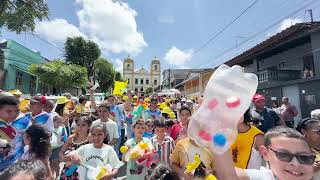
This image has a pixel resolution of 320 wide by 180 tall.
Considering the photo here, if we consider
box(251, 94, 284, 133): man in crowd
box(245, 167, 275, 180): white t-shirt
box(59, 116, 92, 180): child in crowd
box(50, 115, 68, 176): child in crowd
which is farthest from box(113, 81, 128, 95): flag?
box(245, 167, 275, 180): white t-shirt

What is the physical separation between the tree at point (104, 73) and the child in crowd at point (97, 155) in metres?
53.7

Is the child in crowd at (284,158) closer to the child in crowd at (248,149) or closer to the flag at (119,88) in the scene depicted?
the child in crowd at (248,149)

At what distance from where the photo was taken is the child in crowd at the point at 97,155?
3.26m

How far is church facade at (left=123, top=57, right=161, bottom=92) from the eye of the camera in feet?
432

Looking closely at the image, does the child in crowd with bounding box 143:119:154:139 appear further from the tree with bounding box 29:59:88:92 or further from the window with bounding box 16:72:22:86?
the window with bounding box 16:72:22:86

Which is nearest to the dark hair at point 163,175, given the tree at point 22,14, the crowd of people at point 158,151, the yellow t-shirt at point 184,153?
the crowd of people at point 158,151

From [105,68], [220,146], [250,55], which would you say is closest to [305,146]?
[220,146]

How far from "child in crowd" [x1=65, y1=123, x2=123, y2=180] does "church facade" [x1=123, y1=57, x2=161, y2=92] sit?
12821 cm

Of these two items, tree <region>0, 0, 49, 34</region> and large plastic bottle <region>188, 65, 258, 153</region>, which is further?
tree <region>0, 0, 49, 34</region>

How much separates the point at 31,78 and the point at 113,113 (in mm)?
29805

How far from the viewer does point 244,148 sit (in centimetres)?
319

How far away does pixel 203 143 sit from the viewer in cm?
145

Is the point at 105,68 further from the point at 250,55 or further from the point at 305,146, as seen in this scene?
the point at 305,146

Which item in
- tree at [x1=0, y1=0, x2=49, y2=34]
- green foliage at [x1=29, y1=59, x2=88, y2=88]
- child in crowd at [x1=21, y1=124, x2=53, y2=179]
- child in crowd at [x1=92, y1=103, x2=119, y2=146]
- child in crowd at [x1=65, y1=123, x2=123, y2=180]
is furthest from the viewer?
green foliage at [x1=29, y1=59, x2=88, y2=88]
